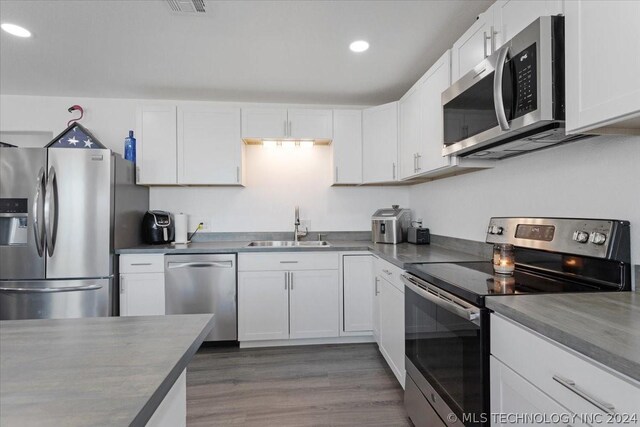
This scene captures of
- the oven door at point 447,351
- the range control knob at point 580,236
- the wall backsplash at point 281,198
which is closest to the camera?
the oven door at point 447,351

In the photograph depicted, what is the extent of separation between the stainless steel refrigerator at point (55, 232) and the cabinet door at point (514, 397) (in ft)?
8.77

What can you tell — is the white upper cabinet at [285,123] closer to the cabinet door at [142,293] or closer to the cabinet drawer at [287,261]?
the cabinet drawer at [287,261]

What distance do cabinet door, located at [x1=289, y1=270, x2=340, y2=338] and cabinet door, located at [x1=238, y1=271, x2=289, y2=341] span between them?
70mm

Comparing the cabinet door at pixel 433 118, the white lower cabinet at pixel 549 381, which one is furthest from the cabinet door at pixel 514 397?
the cabinet door at pixel 433 118

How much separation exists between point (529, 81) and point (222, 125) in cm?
250

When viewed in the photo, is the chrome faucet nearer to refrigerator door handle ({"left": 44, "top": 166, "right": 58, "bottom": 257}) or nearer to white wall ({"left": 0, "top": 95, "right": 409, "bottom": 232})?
white wall ({"left": 0, "top": 95, "right": 409, "bottom": 232})

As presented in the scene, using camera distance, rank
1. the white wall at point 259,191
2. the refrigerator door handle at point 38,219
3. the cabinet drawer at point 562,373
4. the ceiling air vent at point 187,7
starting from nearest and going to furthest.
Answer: the cabinet drawer at point 562,373 < the ceiling air vent at point 187,7 < the refrigerator door handle at point 38,219 < the white wall at point 259,191

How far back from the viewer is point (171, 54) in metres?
2.31

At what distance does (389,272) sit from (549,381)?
4.46 feet

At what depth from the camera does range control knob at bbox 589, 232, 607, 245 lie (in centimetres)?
117

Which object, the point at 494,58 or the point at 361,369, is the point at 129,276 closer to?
the point at 361,369

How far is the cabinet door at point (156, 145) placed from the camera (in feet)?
9.45

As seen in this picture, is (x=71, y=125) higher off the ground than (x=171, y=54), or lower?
lower

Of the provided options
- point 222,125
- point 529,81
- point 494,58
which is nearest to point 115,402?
point 529,81
